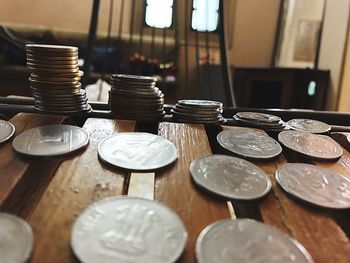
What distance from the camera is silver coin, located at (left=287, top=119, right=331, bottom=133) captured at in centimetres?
105

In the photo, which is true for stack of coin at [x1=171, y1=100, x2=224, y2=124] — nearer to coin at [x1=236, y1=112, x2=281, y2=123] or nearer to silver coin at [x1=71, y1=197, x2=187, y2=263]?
coin at [x1=236, y1=112, x2=281, y2=123]

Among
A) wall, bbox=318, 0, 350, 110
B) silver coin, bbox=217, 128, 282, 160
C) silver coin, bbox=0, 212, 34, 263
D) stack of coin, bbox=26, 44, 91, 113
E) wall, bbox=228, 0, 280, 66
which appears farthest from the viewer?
wall, bbox=228, 0, 280, 66

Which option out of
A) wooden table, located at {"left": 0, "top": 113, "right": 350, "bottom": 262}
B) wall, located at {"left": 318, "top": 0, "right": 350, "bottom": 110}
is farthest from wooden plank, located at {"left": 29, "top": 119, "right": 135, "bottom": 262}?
wall, located at {"left": 318, "top": 0, "right": 350, "bottom": 110}

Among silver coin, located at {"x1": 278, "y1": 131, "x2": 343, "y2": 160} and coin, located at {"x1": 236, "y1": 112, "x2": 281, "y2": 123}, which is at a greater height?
coin, located at {"x1": 236, "y1": 112, "x2": 281, "y2": 123}

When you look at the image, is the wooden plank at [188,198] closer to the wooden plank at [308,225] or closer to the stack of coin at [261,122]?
the wooden plank at [308,225]

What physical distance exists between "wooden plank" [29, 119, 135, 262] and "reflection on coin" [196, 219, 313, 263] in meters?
0.17

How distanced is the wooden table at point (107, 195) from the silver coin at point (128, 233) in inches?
0.9

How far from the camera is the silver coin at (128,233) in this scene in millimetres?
511

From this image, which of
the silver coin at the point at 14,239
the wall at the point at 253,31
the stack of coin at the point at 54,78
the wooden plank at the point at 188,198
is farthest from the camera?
the wall at the point at 253,31

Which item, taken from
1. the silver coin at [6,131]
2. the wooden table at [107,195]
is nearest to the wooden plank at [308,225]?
the wooden table at [107,195]

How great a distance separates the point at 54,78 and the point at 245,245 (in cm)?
63

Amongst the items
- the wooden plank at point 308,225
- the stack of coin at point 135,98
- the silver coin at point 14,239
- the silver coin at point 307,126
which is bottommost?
the wooden plank at point 308,225

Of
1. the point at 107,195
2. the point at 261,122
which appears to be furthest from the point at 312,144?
the point at 107,195

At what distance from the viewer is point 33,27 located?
5.72m
